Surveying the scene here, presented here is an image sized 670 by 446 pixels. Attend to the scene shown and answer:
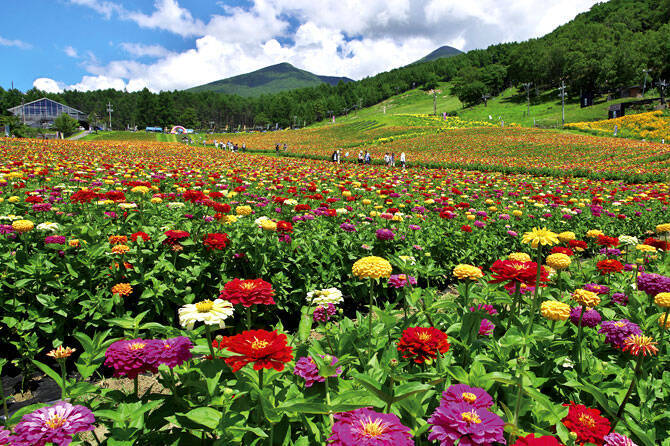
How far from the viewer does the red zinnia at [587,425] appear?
149 centimetres

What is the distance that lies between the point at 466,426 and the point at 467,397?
0.19 meters

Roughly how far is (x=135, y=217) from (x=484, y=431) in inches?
214

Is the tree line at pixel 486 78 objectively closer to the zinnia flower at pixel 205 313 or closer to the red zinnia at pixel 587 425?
the red zinnia at pixel 587 425

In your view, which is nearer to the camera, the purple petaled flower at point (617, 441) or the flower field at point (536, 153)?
the purple petaled flower at point (617, 441)

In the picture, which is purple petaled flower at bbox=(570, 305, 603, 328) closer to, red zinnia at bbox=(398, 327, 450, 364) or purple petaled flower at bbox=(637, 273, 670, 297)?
purple petaled flower at bbox=(637, 273, 670, 297)

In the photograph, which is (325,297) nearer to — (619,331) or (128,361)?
(128,361)

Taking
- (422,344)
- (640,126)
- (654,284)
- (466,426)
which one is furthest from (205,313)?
(640,126)

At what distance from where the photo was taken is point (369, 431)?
120cm

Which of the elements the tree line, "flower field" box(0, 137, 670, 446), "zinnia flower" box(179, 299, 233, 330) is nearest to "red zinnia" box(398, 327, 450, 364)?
"flower field" box(0, 137, 670, 446)

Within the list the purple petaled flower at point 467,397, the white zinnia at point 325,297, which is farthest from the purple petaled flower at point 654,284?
the white zinnia at point 325,297

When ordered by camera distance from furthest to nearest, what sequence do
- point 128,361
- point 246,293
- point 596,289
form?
point 596,289 → point 246,293 → point 128,361

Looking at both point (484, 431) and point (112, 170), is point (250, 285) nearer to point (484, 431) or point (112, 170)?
point (484, 431)

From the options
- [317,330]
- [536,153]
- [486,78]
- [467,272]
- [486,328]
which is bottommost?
[486,328]

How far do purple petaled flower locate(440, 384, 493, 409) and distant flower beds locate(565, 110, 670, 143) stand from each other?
158ft
